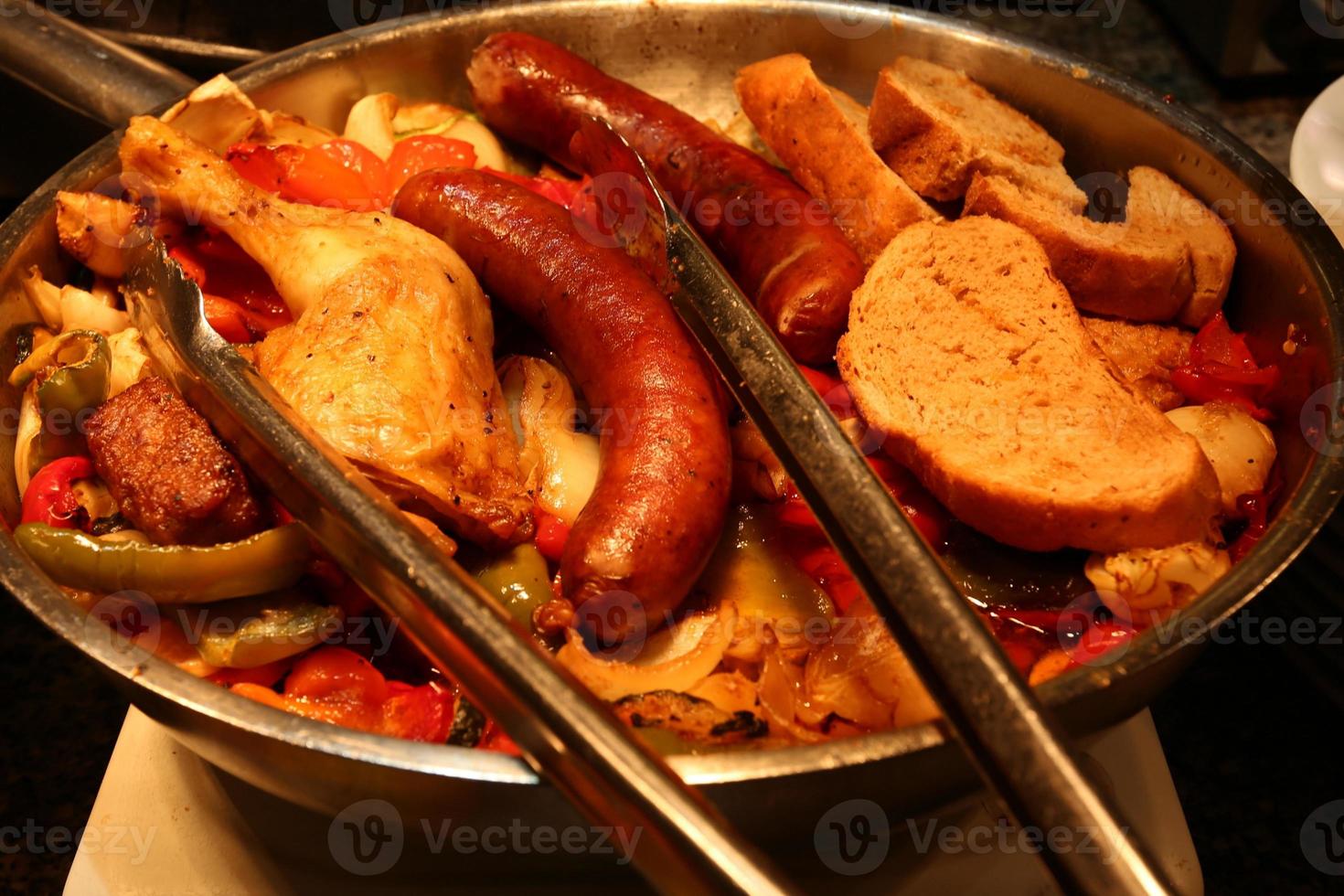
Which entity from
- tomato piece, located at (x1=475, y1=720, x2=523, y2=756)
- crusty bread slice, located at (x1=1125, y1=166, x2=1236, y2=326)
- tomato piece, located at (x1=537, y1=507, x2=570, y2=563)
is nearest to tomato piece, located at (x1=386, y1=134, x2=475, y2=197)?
tomato piece, located at (x1=537, y1=507, x2=570, y2=563)

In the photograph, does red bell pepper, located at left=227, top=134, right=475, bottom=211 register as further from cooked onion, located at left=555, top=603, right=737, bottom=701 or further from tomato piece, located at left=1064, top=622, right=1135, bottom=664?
tomato piece, located at left=1064, top=622, right=1135, bottom=664

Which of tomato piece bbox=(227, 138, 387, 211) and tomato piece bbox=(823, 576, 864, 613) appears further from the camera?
tomato piece bbox=(227, 138, 387, 211)

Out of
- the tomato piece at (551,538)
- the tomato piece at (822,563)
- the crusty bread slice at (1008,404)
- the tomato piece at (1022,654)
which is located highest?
the crusty bread slice at (1008,404)

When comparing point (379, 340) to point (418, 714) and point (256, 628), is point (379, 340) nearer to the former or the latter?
point (256, 628)

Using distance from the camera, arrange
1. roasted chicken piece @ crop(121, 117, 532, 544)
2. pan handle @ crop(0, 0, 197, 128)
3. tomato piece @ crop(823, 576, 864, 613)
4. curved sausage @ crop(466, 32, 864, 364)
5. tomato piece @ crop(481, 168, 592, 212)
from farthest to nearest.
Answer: tomato piece @ crop(481, 168, 592, 212)
pan handle @ crop(0, 0, 197, 128)
curved sausage @ crop(466, 32, 864, 364)
tomato piece @ crop(823, 576, 864, 613)
roasted chicken piece @ crop(121, 117, 532, 544)

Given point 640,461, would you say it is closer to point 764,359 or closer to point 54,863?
point 764,359

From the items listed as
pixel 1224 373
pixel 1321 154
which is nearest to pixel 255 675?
pixel 1224 373

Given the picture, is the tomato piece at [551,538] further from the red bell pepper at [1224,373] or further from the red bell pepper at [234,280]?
the red bell pepper at [1224,373]

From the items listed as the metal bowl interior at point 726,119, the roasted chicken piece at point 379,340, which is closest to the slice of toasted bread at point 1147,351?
the metal bowl interior at point 726,119
